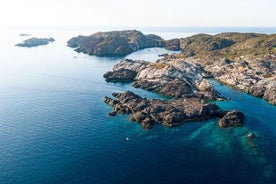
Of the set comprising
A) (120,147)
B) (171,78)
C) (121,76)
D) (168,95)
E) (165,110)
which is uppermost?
(171,78)

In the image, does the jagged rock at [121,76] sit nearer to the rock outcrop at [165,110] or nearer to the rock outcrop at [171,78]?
the rock outcrop at [171,78]

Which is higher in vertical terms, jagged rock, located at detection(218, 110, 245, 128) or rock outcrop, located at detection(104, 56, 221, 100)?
rock outcrop, located at detection(104, 56, 221, 100)

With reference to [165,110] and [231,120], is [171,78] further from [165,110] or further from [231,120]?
[231,120]

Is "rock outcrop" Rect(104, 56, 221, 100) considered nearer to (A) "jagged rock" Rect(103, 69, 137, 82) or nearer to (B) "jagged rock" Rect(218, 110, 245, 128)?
(A) "jagged rock" Rect(103, 69, 137, 82)

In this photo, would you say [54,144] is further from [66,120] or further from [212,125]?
[212,125]

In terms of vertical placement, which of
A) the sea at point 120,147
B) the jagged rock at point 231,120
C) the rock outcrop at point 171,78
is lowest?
the sea at point 120,147

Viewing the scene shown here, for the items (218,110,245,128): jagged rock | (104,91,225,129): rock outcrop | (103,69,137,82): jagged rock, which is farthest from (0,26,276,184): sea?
(103,69,137,82): jagged rock

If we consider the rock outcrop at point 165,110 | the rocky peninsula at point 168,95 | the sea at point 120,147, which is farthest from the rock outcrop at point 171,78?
the sea at point 120,147

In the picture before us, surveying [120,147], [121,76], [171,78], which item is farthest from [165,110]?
[121,76]
